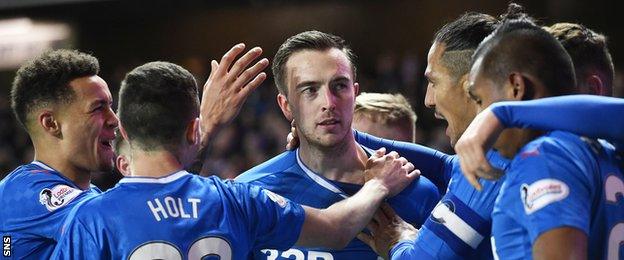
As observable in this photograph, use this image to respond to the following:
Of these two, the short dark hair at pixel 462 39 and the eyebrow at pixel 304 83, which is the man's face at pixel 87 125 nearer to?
the eyebrow at pixel 304 83

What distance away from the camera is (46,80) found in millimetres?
4176

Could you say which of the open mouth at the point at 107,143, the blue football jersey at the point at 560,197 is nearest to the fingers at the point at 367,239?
the blue football jersey at the point at 560,197

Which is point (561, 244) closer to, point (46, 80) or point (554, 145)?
point (554, 145)

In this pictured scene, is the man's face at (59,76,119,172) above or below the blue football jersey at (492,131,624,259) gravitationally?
below

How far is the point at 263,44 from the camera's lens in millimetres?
18203

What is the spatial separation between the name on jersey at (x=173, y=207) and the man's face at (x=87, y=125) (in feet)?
3.57

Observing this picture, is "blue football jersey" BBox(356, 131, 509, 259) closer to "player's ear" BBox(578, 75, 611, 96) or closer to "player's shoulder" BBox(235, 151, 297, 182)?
"player's ear" BBox(578, 75, 611, 96)

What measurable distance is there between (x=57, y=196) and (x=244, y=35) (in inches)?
583

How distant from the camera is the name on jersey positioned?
3.23m

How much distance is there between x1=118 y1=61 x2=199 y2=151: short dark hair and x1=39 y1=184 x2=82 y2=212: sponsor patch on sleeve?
0.66 m

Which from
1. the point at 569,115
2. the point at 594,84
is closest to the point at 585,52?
the point at 594,84

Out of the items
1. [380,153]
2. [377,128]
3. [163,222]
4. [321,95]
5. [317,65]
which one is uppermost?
[317,65]

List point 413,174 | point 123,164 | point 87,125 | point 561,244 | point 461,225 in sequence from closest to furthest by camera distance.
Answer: point 561,244, point 461,225, point 413,174, point 87,125, point 123,164

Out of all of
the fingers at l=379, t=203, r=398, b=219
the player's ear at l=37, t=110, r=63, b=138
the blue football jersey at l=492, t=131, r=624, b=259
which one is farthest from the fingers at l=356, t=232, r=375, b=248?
the player's ear at l=37, t=110, r=63, b=138
